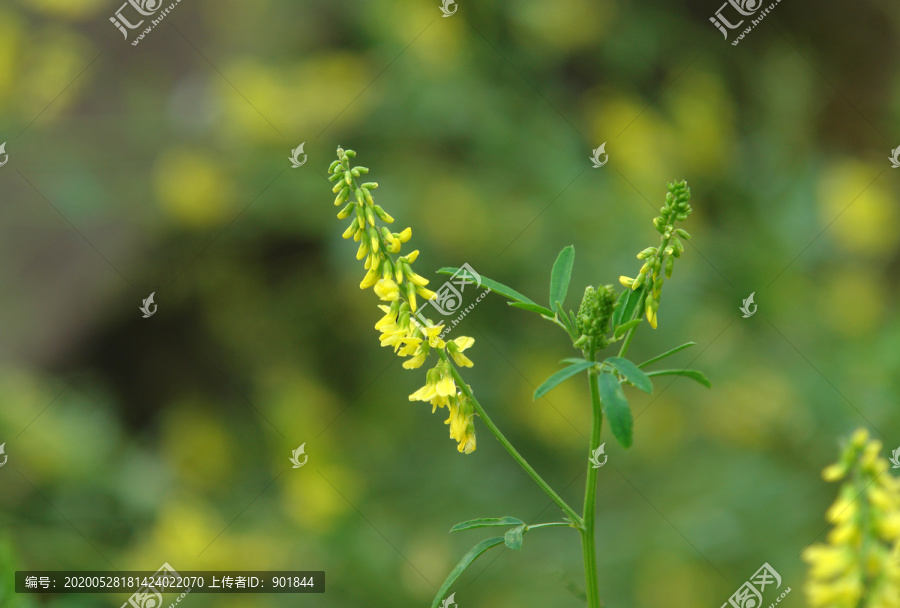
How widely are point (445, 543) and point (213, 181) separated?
2.21 m

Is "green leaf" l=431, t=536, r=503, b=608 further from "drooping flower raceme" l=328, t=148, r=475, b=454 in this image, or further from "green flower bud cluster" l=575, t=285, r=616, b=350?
"green flower bud cluster" l=575, t=285, r=616, b=350

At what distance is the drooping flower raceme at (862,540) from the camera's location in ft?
2.18

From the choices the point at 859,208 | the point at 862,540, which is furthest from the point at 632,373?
the point at 859,208

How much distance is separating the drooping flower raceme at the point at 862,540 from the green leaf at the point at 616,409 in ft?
0.70

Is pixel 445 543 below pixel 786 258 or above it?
below

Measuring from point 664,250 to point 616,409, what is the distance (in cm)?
20

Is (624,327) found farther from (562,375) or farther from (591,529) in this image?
(591,529)

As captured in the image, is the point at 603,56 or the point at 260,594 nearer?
the point at 260,594

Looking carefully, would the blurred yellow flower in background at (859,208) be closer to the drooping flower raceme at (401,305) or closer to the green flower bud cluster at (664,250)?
the green flower bud cluster at (664,250)

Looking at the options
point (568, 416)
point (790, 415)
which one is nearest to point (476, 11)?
point (568, 416)

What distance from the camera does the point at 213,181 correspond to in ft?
12.2

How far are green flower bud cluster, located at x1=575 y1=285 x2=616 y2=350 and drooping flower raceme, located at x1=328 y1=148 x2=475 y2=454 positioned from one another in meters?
0.14

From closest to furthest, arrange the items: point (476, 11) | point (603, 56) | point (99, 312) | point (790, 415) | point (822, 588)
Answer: point (822, 588) < point (790, 415) < point (476, 11) < point (603, 56) < point (99, 312)

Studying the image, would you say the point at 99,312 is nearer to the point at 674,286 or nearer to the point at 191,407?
the point at 191,407
